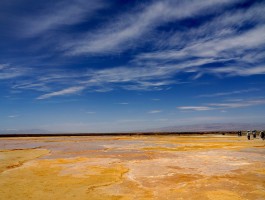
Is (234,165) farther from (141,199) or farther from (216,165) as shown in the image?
(141,199)

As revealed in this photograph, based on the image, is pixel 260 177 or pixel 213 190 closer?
pixel 213 190

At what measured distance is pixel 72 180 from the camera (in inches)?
387

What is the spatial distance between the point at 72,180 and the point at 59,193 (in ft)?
6.03

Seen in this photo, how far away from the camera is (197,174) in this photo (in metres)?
10.6

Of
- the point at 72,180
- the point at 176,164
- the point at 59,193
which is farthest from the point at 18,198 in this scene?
the point at 176,164

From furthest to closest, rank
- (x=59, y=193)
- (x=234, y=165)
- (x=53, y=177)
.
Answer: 1. (x=234, y=165)
2. (x=53, y=177)
3. (x=59, y=193)

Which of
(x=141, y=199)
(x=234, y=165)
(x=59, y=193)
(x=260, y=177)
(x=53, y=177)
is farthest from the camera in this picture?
(x=234, y=165)

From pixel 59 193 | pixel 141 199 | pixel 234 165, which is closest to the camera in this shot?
pixel 141 199

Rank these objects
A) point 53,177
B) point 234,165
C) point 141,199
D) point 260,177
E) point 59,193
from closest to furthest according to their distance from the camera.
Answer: point 141,199 < point 59,193 < point 260,177 < point 53,177 < point 234,165

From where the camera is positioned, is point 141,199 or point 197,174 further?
point 197,174

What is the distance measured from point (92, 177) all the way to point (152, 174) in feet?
7.71

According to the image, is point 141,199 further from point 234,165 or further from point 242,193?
point 234,165

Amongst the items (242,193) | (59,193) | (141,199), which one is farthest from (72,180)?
(242,193)

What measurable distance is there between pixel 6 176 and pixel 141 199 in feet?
20.6
